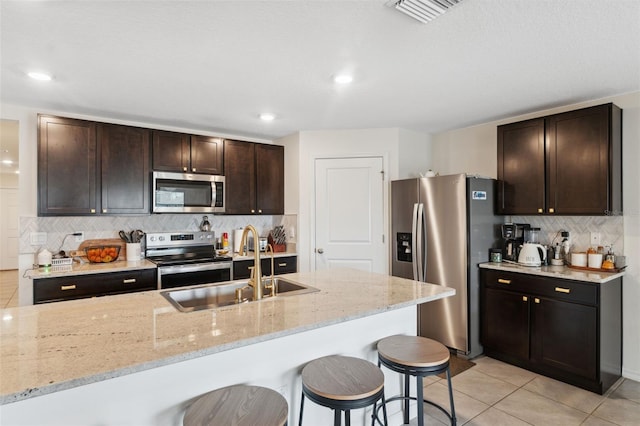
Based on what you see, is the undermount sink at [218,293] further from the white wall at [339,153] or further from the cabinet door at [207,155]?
the cabinet door at [207,155]

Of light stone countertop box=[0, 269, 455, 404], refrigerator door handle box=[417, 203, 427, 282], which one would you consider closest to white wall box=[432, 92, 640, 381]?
refrigerator door handle box=[417, 203, 427, 282]

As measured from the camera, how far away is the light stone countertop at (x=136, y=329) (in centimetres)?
108

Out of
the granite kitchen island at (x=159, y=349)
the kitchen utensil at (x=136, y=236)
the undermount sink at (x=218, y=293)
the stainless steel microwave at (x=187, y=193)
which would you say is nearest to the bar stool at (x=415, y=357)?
the granite kitchen island at (x=159, y=349)

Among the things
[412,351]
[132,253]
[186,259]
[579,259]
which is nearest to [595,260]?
[579,259]

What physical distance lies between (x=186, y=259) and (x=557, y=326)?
3.55 m

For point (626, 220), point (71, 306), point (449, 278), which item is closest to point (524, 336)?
point (449, 278)

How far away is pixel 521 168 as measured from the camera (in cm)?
340

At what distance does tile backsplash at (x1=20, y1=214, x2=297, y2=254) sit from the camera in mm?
3328

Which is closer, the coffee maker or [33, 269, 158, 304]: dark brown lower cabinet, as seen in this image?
[33, 269, 158, 304]: dark brown lower cabinet

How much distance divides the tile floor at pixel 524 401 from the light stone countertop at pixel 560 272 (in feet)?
2.88

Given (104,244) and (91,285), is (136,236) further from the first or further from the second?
(91,285)

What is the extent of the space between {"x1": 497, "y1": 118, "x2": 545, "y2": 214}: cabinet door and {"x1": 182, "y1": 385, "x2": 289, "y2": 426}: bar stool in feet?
10.0

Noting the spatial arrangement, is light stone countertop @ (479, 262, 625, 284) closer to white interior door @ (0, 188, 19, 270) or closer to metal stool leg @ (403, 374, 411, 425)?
metal stool leg @ (403, 374, 411, 425)

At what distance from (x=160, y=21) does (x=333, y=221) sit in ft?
9.37
